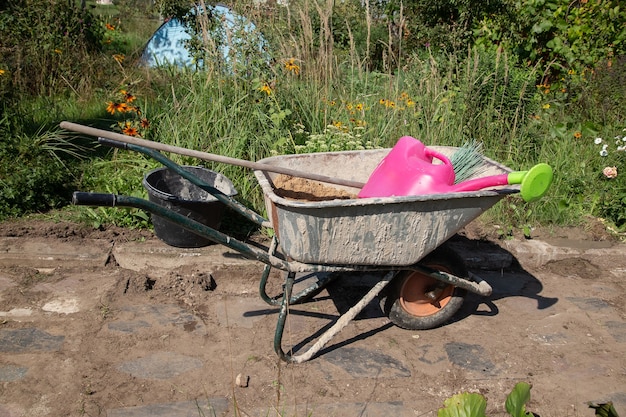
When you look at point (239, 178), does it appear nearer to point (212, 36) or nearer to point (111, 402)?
point (212, 36)

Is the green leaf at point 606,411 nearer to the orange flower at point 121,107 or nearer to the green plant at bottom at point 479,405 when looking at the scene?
the green plant at bottom at point 479,405

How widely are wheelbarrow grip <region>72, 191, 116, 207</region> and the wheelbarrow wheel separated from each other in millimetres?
1646

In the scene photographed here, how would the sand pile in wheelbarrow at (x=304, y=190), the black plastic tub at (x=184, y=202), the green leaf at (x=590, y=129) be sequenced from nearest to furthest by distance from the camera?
the sand pile in wheelbarrow at (x=304, y=190) < the black plastic tub at (x=184, y=202) < the green leaf at (x=590, y=129)

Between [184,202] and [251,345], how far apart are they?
1075mm

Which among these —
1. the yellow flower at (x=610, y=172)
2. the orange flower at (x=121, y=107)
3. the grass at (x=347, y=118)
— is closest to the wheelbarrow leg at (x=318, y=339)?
the grass at (x=347, y=118)

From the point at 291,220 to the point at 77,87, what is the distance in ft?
13.6

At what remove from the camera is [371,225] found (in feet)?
9.31

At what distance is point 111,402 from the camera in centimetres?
267

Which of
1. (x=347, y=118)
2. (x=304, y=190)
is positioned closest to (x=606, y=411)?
(x=304, y=190)

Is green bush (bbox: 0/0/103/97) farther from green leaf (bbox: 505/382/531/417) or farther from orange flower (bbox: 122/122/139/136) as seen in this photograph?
green leaf (bbox: 505/382/531/417)

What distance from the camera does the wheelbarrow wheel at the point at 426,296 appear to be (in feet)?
10.8

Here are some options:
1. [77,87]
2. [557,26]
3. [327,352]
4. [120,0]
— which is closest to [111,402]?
[327,352]

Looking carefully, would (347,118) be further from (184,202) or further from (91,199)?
(91,199)

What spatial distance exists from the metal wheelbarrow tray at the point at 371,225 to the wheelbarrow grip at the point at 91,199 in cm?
78
